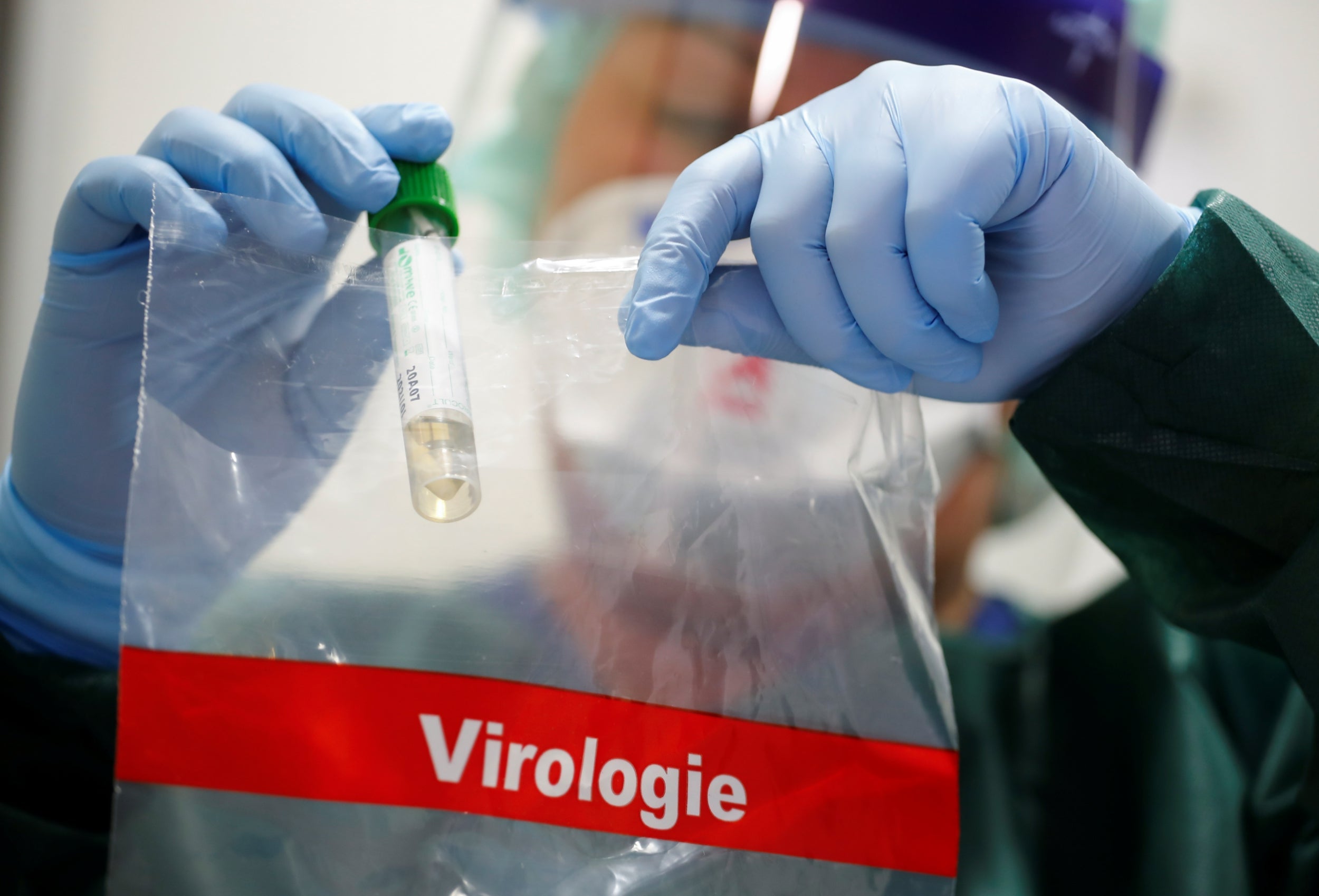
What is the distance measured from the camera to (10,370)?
105 cm

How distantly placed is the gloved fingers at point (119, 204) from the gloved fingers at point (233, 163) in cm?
2

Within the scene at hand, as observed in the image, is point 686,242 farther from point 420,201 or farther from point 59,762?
point 59,762

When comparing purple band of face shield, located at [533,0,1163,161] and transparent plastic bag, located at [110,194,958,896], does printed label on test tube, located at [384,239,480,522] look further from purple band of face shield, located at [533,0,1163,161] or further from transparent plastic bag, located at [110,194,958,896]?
purple band of face shield, located at [533,0,1163,161]

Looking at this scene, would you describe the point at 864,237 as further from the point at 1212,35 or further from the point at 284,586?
Answer: the point at 1212,35

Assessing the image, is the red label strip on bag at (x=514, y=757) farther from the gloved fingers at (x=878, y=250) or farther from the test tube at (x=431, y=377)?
the gloved fingers at (x=878, y=250)

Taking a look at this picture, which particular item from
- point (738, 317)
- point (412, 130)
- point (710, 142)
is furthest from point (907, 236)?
point (710, 142)

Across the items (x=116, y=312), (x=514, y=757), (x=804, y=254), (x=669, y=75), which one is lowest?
(x=514, y=757)

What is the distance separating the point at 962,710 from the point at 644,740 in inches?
26.6

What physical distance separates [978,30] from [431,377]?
0.93 m

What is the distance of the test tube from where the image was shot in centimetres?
47

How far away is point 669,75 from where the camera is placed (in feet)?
3.47

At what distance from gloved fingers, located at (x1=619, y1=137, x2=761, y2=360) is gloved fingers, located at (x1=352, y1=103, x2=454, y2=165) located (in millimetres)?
202

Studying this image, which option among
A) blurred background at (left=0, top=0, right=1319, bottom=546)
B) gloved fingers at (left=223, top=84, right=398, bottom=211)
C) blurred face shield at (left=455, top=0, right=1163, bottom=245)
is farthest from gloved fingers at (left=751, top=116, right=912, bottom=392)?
blurred background at (left=0, top=0, right=1319, bottom=546)

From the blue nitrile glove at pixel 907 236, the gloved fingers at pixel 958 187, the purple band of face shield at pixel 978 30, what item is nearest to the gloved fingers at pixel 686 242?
the blue nitrile glove at pixel 907 236
